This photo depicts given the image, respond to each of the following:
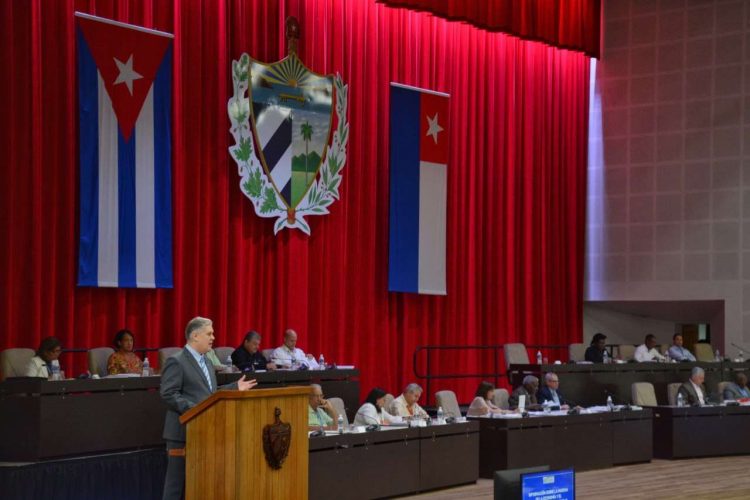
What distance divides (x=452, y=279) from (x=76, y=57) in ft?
21.3

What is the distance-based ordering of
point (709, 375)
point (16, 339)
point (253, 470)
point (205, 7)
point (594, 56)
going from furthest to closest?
point (594, 56), point (709, 375), point (205, 7), point (16, 339), point (253, 470)

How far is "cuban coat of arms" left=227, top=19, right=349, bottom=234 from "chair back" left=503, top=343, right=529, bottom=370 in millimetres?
3026

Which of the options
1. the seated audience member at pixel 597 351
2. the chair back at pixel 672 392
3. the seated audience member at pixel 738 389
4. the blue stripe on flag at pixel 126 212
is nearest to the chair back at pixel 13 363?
the blue stripe on flag at pixel 126 212

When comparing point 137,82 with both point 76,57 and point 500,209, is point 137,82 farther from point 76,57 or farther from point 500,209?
point 500,209

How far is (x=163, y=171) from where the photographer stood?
37.2 ft

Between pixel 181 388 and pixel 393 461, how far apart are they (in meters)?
3.57

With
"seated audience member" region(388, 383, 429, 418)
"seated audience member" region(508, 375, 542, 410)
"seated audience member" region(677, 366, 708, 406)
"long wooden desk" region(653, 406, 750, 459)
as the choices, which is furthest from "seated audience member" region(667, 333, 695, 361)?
"seated audience member" region(388, 383, 429, 418)

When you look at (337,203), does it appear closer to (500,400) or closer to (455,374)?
(455,374)

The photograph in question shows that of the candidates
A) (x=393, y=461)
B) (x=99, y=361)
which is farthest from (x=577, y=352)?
(x=99, y=361)

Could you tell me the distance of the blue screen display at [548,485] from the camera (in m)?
4.50

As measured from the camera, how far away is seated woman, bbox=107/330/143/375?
29.8 feet

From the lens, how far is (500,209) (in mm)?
15875

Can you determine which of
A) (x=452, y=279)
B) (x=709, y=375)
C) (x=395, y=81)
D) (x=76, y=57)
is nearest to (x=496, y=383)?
(x=452, y=279)

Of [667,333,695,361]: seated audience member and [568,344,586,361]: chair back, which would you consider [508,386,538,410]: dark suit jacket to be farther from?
[667,333,695,361]: seated audience member
